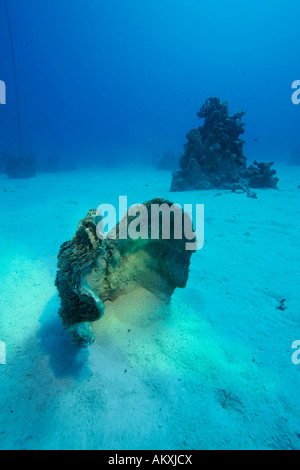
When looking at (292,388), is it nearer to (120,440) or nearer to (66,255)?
(120,440)

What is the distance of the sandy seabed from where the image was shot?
1.71 metres

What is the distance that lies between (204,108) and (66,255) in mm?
12471

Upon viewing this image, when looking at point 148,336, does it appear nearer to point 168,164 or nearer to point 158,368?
point 158,368

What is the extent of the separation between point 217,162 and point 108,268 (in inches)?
402

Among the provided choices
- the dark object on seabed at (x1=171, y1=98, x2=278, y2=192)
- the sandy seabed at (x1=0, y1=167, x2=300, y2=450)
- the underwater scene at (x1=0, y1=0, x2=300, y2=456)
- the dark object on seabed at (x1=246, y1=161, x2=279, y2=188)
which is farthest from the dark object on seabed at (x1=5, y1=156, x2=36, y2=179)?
the dark object on seabed at (x1=246, y1=161, x2=279, y2=188)

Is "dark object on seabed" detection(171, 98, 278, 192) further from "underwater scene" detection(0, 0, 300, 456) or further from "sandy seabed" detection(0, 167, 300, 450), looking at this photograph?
"sandy seabed" detection(0, 167, 300, 450)

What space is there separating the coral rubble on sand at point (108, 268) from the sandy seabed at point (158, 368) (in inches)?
11.0

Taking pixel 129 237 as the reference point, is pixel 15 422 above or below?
below

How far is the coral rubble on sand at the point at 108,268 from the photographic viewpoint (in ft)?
5.83

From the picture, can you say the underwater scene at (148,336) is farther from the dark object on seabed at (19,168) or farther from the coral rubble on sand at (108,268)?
the dark object on seabed at (19,168)

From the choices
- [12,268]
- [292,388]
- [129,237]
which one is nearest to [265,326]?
[292,388]

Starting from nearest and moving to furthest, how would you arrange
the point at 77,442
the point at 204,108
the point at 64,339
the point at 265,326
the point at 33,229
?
the point at 77,442 < the point at 64,339 < the point at 265,326 < the point at 33,229 < the point at 204,108

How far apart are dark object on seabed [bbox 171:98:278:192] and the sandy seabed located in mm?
7689

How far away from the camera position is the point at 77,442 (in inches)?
63.8
